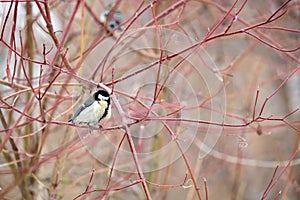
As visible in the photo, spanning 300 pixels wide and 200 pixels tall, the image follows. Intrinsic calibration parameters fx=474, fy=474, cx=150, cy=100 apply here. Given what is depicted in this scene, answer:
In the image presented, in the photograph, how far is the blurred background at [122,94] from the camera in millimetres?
1188

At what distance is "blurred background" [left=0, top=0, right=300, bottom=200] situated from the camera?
A: 119 centimetres

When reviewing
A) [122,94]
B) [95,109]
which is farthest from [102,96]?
[122,94]

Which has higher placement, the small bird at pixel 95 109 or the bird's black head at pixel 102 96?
the bird's black head at pixel 102 96

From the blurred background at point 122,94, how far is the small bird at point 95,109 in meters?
0.02

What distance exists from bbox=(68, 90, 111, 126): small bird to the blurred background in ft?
0.07

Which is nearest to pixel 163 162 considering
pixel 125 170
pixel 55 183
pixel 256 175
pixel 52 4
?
pixel 125 170

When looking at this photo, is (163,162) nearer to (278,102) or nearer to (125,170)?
(125,170)

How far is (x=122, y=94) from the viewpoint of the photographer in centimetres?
128

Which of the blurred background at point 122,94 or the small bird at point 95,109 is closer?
the small bird at point 95,109

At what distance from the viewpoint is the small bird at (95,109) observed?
103 cm

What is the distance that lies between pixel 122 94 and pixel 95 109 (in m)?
0.24

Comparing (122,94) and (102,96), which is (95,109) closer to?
(102,96)

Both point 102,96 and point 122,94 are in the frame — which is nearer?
point 102,96

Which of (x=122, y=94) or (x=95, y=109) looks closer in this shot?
(x=95, y=109)
